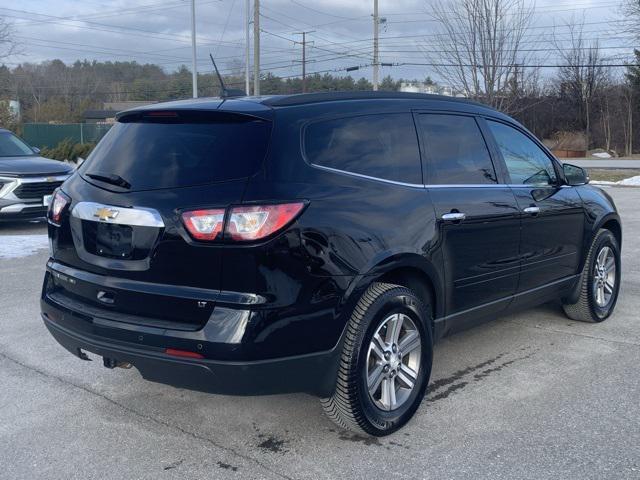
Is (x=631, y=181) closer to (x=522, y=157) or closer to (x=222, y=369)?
(x=522, y=157)

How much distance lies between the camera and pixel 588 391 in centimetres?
439

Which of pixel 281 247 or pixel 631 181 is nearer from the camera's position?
pixel 281 247

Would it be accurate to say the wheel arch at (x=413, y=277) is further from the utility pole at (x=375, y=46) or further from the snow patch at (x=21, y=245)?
the utility pole at (x=375, y=46)

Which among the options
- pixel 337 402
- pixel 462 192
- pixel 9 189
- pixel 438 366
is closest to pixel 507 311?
pixel 438 366

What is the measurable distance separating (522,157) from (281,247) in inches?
104

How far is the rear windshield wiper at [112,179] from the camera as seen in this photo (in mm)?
3576

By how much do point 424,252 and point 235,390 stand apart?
1348 millimetres

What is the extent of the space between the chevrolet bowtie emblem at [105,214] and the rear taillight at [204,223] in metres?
0.44

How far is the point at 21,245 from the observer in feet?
32.2

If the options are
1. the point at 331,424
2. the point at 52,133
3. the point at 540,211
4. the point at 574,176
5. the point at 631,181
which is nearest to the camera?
the point at 331,424

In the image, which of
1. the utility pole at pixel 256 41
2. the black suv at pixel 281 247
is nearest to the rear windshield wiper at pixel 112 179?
the black suv at pixel 281 247

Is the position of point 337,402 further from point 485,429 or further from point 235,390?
point 485,429

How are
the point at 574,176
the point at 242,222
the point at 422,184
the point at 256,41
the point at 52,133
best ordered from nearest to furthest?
the point at 242,222, the point at 422,184, the point at 574,176, the point at 256,41, the point at 52,133

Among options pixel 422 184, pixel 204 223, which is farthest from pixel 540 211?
pixel 204 223
